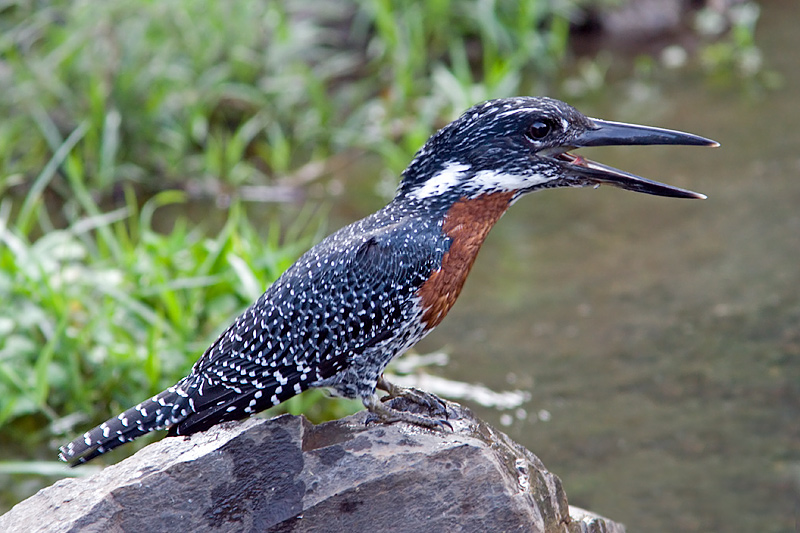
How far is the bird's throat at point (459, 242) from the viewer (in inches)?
130

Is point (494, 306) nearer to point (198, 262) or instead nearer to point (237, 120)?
point (198, 262)

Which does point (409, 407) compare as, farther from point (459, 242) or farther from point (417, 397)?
point (459, 242)

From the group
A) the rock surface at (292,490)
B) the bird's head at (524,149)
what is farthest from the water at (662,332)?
the bird's head at (524,149)

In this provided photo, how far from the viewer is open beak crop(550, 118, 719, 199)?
3328 mm

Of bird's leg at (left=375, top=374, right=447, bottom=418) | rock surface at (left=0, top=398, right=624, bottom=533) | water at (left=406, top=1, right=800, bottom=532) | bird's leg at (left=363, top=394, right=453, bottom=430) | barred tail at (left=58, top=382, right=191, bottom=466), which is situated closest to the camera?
rock surface at (left=0, top=398, right=624, bottom=533)

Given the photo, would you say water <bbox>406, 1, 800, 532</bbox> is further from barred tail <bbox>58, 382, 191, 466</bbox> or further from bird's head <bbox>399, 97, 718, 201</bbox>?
barred tail <bbox>58, 382, 191, 466</bbox>

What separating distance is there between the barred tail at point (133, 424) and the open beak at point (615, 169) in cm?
157

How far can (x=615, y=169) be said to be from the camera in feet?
11.0

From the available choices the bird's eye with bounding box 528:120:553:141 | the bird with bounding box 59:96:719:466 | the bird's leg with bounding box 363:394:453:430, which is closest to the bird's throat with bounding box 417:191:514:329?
the bird with bounding box 59:96:719:466

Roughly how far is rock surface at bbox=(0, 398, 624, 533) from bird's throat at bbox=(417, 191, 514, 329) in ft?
1.55

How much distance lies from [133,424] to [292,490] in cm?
61

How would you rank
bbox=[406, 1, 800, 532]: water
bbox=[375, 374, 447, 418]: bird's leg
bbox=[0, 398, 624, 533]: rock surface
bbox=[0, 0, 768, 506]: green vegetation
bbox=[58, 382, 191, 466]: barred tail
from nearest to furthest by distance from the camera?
bbox=[0, 398, 624, 533]: rock surface < bbox=[58, 382, 191, 466]: barred tail < bbox=[375, 374, 447, 418]: bird's leg < bbox=[406, 1, 800, 532]: water < bbox=[0, 0, 768, 506]: green vegetation

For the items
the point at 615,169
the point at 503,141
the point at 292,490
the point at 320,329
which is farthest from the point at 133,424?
the point at 615,169

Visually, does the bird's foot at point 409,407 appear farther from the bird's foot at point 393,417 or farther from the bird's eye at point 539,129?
the bird's eye at point 539,129
